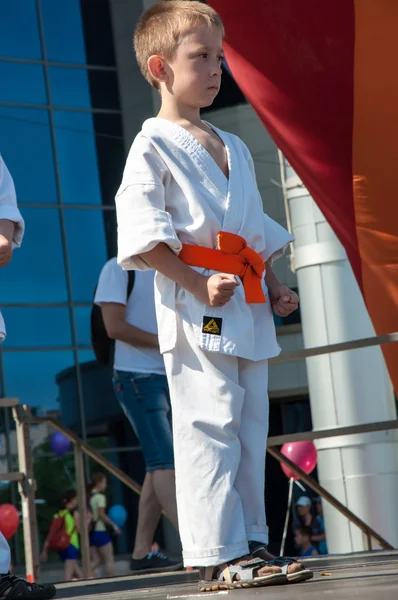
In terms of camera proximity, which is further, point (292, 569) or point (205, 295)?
point (205, 295)

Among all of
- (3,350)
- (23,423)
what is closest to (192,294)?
(23,423)

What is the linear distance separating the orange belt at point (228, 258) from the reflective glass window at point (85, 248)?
16255 millimetres

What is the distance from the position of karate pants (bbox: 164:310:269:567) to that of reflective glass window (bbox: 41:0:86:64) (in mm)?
17449

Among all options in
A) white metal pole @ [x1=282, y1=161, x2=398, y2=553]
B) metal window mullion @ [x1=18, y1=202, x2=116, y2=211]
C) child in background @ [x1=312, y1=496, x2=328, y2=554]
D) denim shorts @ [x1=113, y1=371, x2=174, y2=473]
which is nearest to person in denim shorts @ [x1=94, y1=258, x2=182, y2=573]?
denim shorts @ [x1=113, y1=371, x2=174, y2=473]

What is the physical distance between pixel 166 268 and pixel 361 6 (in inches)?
70.1

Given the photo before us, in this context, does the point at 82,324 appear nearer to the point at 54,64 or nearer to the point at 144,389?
the point at 54,64

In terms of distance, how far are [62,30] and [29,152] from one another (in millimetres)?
2294

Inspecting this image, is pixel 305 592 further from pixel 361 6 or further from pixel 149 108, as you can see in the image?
pixel 149 108

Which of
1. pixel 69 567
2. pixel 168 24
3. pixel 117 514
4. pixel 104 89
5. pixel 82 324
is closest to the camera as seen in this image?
pixel 168 24

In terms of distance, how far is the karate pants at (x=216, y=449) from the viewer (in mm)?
2891

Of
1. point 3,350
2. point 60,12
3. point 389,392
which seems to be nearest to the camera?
point 389,392

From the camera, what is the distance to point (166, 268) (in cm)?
300

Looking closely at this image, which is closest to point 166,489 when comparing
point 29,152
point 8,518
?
point 8,518

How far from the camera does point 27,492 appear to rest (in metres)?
5.20
